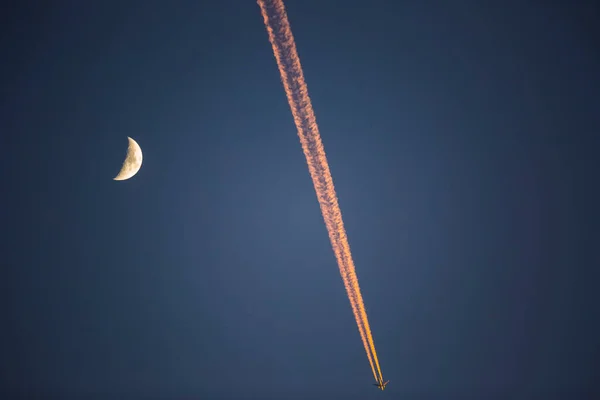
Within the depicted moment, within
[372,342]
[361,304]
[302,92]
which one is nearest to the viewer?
[302,92]

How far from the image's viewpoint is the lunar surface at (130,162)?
23.5 meters

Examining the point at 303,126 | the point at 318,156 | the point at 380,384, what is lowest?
the point at 380,384

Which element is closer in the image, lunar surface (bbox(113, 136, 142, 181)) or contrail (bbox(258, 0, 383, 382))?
contrail (bbox(258, 0, 383, 382))

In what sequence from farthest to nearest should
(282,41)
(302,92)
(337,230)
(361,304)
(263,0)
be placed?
(361,304)
(337,230)
(302,92)
(282,41)
(263,0)

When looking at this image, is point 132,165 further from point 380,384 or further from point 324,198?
point 380,384

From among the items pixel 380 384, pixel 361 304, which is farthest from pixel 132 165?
pixel 380 384

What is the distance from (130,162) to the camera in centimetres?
2361

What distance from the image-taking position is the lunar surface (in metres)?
23.5

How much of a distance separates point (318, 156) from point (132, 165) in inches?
574

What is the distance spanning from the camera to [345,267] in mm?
21062

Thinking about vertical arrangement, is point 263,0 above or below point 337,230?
above

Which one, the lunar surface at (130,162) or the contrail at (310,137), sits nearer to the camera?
the contrail at (310,137)

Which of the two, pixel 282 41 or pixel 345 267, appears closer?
pixel 282 41

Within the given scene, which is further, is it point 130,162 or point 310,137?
point 130,162
